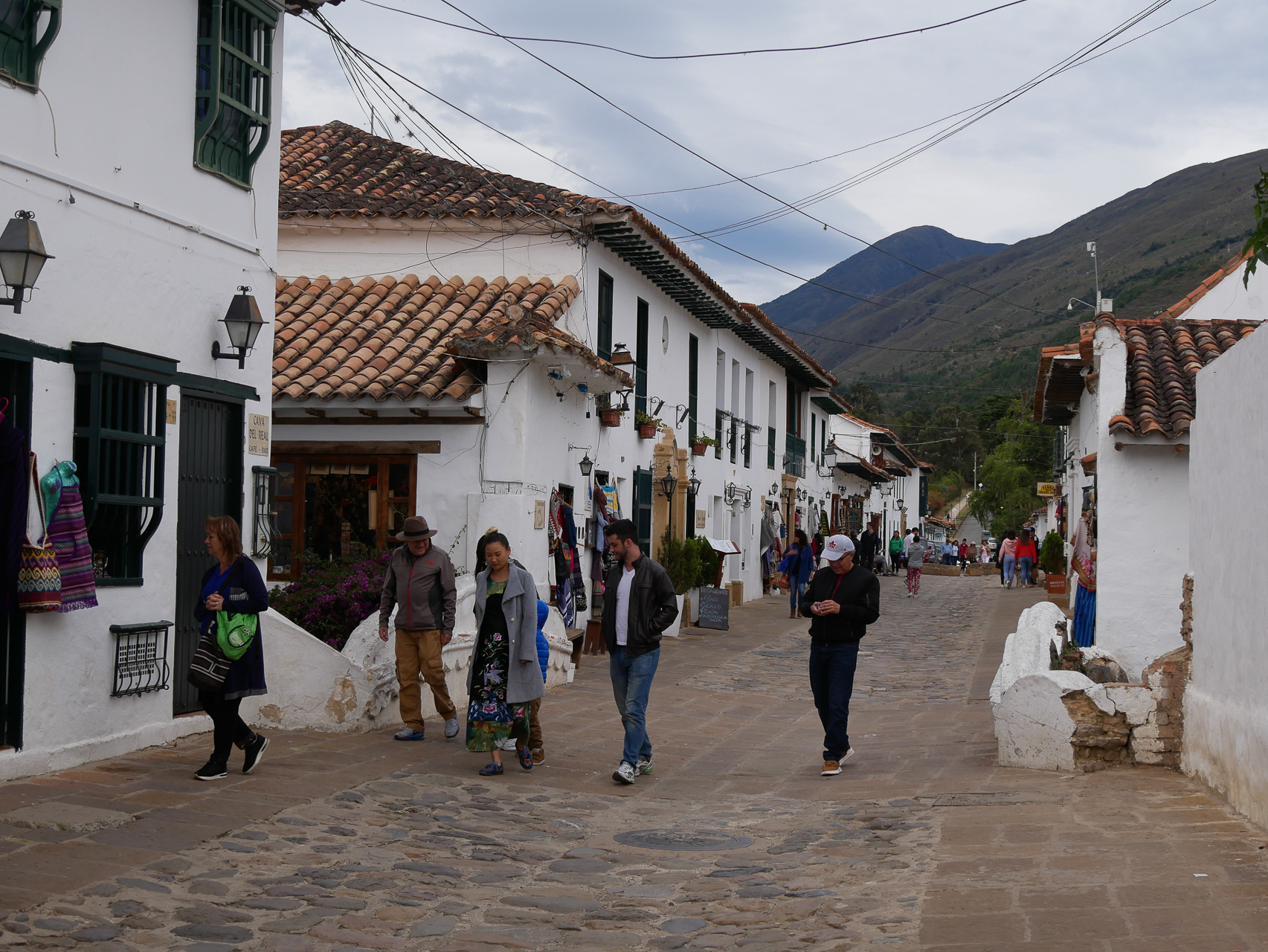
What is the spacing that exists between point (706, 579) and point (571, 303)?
7.70 meters

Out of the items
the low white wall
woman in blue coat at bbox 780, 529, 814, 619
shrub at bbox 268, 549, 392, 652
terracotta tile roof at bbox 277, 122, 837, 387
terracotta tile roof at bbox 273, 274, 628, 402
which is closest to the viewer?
the low white wall

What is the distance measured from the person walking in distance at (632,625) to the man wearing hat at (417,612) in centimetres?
138

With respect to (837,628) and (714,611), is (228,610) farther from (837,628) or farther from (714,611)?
(714,611)

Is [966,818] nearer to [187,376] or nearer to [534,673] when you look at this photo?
[534,673]

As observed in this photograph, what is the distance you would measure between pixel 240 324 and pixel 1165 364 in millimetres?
9984

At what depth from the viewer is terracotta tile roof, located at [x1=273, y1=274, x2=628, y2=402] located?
546 inches

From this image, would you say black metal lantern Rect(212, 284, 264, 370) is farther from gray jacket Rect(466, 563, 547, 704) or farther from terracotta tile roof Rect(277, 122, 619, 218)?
terracotta tile roof Rect(277, 122, 619, 218)

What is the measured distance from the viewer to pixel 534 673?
343 inches

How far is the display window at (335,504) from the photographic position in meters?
14.8

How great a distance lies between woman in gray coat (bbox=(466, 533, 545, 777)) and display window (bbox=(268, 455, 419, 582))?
243 inches

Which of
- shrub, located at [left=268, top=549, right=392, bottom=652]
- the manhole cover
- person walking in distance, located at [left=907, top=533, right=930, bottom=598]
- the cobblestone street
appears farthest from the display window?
person walking in distance, located at [left=907, top=533, right=930, bottom=598]

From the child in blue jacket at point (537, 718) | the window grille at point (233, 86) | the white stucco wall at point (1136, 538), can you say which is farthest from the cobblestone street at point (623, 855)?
the window grille at point (233, 86)

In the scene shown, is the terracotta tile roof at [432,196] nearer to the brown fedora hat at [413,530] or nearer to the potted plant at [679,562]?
the potted plant at [679,562]

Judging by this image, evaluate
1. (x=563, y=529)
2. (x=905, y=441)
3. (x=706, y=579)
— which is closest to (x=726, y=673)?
(x=563, y=529)
